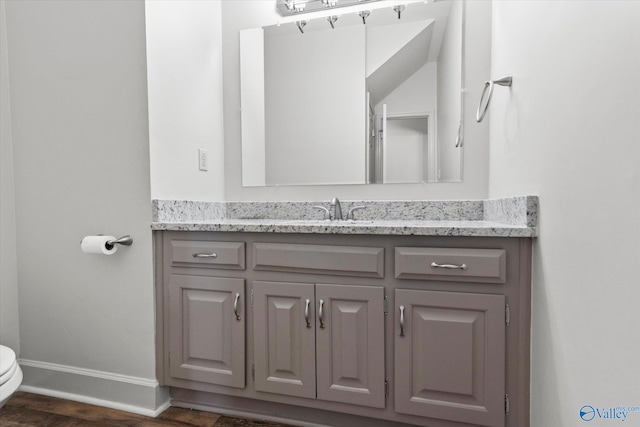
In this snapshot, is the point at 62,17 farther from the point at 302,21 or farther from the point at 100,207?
the point at 302,21

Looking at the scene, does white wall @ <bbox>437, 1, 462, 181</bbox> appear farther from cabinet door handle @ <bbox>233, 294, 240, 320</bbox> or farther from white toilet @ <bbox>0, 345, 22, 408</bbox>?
white toilet @ <bbox>0, 345, 22, 408</bbox>

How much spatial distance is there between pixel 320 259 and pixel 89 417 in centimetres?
127

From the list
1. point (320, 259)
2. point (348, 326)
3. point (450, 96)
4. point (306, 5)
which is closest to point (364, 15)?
point (306, 5)

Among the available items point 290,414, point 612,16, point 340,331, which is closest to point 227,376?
point 290,414

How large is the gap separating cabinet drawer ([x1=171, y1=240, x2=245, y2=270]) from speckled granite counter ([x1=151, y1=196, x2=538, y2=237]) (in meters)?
0.07

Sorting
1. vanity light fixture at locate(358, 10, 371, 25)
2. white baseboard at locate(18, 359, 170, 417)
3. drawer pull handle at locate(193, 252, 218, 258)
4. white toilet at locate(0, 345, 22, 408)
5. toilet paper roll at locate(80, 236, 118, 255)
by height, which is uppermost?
vanity light fixture at locate(358, 10, 371, 25)

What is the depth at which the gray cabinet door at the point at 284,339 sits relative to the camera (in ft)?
4.63

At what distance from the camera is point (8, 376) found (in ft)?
3.81

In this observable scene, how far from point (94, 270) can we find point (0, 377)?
0.62 meters

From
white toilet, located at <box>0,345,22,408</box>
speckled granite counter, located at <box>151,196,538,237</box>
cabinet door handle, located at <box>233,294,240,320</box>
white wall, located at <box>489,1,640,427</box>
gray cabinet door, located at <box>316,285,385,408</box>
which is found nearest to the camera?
white wall, located at <box>489,1,640,427</box>

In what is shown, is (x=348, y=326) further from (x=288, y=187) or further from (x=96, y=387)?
(x=96, y=387)

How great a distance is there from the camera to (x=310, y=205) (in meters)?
2.01

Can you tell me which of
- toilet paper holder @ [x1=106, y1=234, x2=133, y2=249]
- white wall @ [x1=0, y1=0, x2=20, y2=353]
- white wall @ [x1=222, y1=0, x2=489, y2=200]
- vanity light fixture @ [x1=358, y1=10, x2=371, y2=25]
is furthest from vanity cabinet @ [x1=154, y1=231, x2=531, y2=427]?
vanity light fixture @ [x1=358, y1=10, x2=371, y2=25]

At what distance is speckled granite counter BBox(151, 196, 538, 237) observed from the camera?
1.23 m
